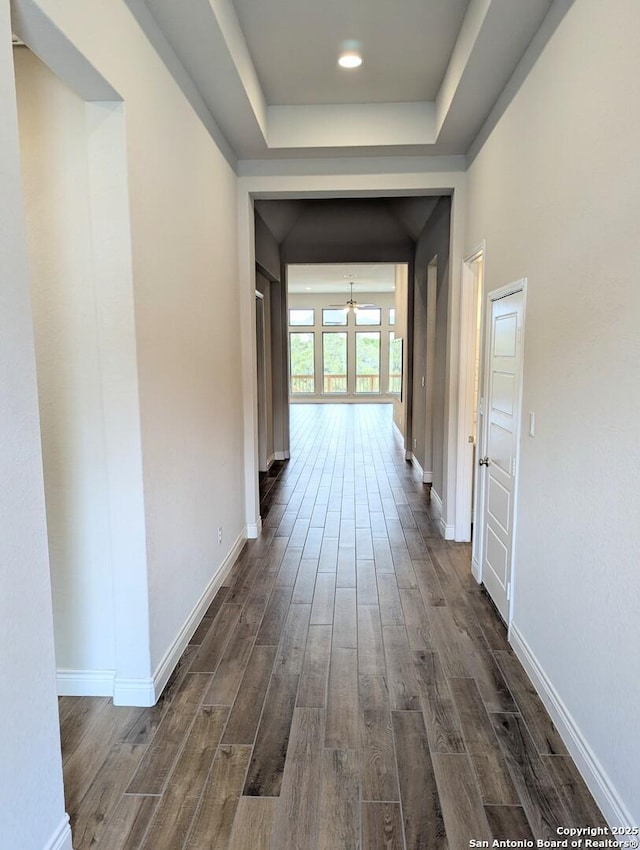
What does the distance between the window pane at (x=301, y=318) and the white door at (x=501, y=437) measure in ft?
41.2

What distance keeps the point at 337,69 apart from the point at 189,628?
3469 millimetres

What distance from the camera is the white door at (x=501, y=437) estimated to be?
9.12ft

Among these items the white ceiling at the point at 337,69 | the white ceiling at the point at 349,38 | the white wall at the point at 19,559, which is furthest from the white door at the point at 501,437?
the white wall at the point at 19,559

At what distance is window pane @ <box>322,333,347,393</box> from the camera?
15.7m

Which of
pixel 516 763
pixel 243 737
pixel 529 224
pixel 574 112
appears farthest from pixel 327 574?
pixel 574 112

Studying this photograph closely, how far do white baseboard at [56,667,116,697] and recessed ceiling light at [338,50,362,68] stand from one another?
11.7 ft

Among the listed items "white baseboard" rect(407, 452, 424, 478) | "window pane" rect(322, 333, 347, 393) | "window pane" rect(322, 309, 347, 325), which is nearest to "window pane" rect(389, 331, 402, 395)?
"window pane" rect(322, 333, 347, 393)

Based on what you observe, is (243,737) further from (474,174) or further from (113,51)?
(474,174)

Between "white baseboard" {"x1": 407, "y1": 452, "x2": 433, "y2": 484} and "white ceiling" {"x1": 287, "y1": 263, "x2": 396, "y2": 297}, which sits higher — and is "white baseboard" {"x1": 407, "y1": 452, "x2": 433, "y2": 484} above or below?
below

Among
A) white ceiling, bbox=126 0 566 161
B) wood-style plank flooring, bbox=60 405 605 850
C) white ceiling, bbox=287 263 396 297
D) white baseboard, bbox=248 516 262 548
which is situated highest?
white ceiling, bbox=287 263 396 297

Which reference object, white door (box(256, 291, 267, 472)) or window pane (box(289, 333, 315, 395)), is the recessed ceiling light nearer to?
white door (box(256, 291, 267, 472))

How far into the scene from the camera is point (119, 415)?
2.13 m

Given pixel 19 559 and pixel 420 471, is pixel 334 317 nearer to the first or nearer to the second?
pixel 420 471

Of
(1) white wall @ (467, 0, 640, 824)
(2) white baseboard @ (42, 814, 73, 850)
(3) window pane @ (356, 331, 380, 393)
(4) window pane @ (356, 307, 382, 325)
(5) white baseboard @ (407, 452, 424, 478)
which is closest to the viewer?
(2) white baseboard @ (42, 814, 73, 850)
